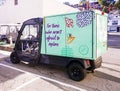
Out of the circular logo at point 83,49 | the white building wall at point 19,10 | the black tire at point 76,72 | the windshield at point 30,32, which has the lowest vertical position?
the black tire at point 76,72

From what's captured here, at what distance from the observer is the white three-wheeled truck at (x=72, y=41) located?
5.28 meters

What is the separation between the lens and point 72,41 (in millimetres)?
5645

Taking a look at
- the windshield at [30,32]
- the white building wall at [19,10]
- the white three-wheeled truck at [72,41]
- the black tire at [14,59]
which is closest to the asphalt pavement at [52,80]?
the white three-wheeled truck at [72,41]

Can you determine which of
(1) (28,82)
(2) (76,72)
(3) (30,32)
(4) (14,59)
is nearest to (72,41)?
(2) (76,72)

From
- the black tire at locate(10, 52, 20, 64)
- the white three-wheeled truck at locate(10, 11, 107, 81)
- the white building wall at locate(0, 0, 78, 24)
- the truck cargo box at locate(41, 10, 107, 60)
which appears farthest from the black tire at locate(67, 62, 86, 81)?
the white building wall at locate(0, 0, 78, 24)

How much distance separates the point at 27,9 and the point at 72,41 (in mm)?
16351

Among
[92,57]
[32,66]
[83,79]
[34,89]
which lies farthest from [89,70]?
[32,66]

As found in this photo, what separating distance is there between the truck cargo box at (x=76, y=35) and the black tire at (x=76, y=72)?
0.32 metres

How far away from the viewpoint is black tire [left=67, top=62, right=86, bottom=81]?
5.57m

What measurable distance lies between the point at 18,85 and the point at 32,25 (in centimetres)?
254

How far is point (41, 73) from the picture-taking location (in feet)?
21.3

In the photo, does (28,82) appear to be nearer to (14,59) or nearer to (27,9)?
(14,59)

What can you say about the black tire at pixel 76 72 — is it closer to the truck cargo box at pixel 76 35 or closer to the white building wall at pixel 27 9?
the truck cargo box at pixel 76 35

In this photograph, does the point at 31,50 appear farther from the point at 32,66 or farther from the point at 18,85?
the point at 18,85
